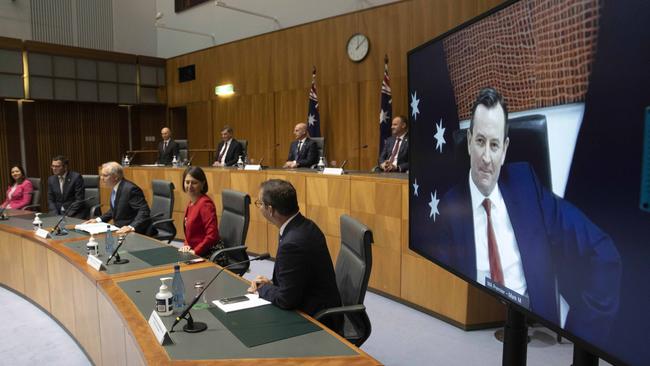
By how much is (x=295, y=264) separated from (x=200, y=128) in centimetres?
873

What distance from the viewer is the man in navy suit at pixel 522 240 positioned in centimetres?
86

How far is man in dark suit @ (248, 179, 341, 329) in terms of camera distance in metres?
1.92

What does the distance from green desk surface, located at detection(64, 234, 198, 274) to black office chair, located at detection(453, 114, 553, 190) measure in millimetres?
2107

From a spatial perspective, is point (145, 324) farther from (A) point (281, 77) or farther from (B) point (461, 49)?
(A) point (281, 77)

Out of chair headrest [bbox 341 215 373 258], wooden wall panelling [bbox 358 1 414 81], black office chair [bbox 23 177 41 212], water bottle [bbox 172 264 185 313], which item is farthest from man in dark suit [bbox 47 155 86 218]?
chair headrest [bbox 341 215 373 258]

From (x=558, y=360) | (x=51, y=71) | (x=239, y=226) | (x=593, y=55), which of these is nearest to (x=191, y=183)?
(x=239, y=226)

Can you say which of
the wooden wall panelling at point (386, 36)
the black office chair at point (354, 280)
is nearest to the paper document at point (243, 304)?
the black office chair at point (354, 280)

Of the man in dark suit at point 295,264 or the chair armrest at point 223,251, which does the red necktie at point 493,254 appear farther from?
the chair armrest at point 223,251

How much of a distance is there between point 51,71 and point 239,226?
791cm

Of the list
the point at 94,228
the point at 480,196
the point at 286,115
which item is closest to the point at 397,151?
the point at 94,228

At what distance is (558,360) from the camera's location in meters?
2.88

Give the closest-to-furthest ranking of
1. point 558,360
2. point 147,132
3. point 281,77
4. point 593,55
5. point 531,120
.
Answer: point 593,55, point 531,120, point 558,360, point 281,77, point 147,132

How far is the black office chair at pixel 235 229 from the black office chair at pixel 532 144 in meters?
2.35

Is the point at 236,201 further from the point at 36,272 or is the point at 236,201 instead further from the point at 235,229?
the point at 36,272
